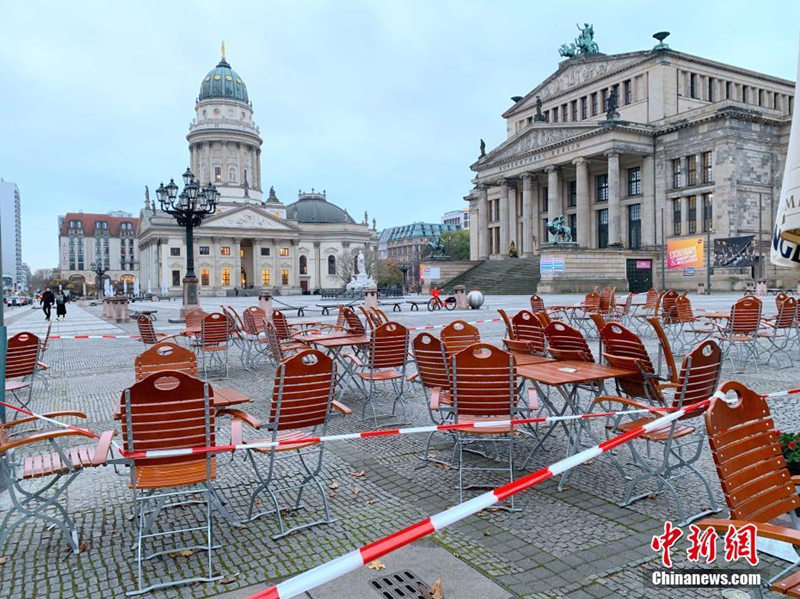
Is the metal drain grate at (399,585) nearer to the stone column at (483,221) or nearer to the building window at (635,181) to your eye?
the building window at (635,181)

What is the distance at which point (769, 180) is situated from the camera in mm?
49562

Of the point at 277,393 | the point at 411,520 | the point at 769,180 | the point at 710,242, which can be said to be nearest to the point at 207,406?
the point at 277,393

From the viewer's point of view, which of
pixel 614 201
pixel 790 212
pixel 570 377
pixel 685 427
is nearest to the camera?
pixel 790 212

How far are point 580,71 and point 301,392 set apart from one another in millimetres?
67586

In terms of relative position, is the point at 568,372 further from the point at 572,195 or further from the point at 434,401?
the point at 572,195

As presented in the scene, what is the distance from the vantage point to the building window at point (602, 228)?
59844 mm

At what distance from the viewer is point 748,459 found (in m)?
2.85

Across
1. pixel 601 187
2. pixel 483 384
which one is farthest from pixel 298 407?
pixel 601 187

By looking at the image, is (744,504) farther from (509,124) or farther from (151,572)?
(509,124)

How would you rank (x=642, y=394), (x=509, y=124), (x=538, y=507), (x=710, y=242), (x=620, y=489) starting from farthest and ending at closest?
(x=509, y=124) → (x=710, y=242) → (x=642, y=394) → (x=620, y=489) → (x=538, y=507)

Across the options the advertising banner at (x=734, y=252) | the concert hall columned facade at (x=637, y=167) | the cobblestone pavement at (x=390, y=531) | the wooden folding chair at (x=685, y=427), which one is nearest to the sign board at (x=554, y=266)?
the concert hall columned facade at (x=637, y=167)

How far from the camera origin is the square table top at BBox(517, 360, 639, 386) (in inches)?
206

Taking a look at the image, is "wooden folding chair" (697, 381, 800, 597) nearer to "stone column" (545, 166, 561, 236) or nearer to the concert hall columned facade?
the concert hall columned facade

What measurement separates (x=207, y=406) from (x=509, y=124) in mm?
77106
